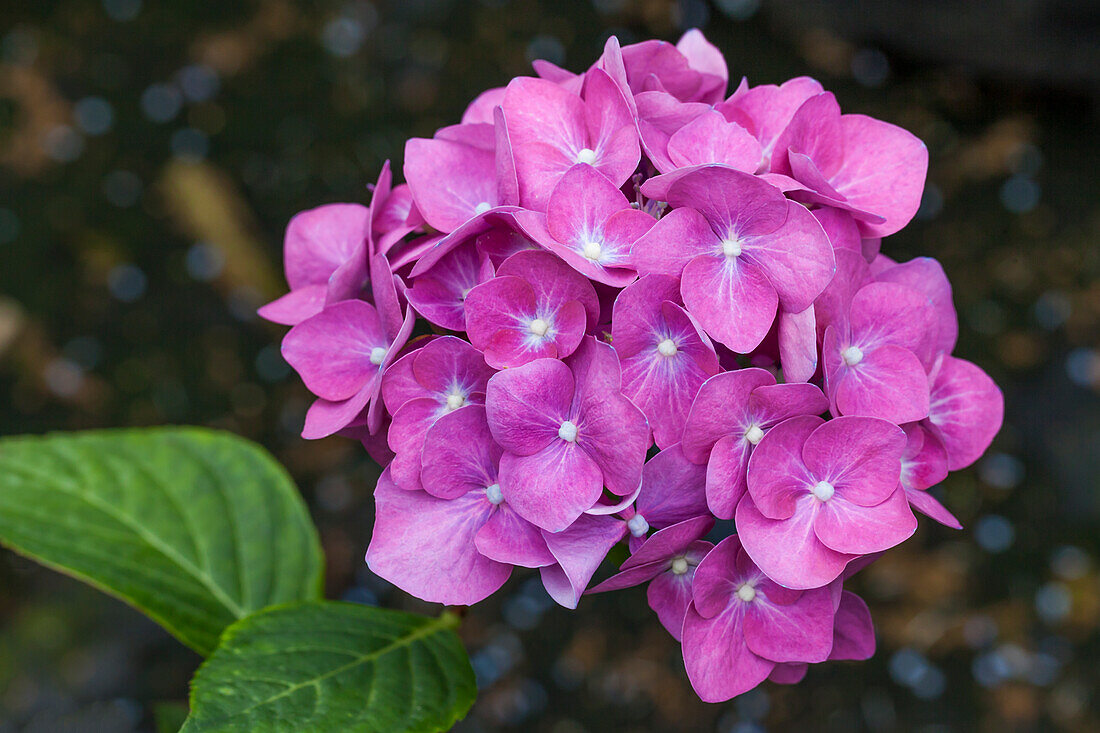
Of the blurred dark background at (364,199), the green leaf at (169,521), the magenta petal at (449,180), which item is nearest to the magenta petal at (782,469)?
the magenta petal at (449,180)

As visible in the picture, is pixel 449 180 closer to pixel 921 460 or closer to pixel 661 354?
pixel 661 354

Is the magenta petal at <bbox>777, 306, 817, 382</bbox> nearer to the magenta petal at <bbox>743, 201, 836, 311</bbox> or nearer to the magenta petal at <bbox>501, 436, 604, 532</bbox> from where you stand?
the magenta petal at <bbox>743, 201, 836, 311</bbox>

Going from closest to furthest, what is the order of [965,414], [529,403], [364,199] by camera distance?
1. [529,403]
2. [965,414]
3. [364,199]

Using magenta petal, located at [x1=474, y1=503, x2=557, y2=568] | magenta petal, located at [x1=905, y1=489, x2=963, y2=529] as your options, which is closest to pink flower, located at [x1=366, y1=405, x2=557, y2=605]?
magenta petal, located at [x1=474, y1=503, x2=557, y2=568]

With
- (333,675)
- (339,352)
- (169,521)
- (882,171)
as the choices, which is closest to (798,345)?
(882,171)

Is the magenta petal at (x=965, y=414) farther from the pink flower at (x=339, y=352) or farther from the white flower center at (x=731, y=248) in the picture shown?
the pink flower at (x=339, y=352)

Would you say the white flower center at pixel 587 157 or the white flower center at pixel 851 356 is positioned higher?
the white flower center at pixel 587 157
